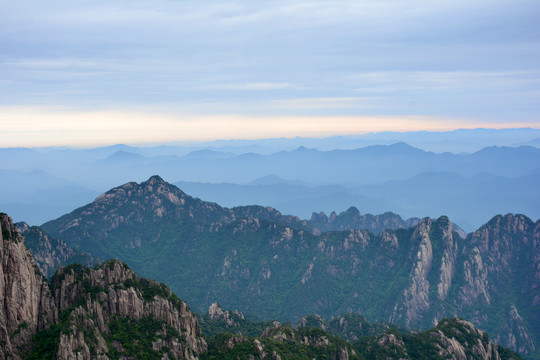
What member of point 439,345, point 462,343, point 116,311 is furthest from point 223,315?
point 116,311

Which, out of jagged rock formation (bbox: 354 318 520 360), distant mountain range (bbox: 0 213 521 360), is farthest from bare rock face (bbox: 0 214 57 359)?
jagged rock formation (bbox: 354 318 520 360)

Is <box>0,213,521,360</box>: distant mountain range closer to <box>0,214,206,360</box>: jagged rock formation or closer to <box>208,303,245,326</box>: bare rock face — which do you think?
<box>0,214,206,360</box>: jagged rock formation

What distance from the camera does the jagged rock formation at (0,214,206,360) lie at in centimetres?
7906

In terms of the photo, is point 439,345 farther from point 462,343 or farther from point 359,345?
point 359,345

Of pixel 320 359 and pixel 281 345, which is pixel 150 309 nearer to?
pixel 281 345

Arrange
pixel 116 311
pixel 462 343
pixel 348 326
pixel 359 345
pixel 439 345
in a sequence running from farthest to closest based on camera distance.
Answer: pixel 348 326 < pixel 462 343 < pixel 359 345 < pixel 439 345 < pixel 116 311

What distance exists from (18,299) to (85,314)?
11.5 m

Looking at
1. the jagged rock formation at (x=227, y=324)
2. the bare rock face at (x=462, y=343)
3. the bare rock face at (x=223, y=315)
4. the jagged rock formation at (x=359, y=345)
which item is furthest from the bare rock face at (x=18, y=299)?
the bare rock face at (x=462, y=343)

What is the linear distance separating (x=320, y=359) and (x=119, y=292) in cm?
4892

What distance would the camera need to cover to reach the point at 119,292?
9725cm

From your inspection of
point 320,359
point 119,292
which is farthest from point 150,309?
point 320,359

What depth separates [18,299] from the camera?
8075 cm

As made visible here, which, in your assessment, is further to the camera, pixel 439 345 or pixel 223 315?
pixel 223 315

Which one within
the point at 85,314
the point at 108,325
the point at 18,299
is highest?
the point at 18,299
